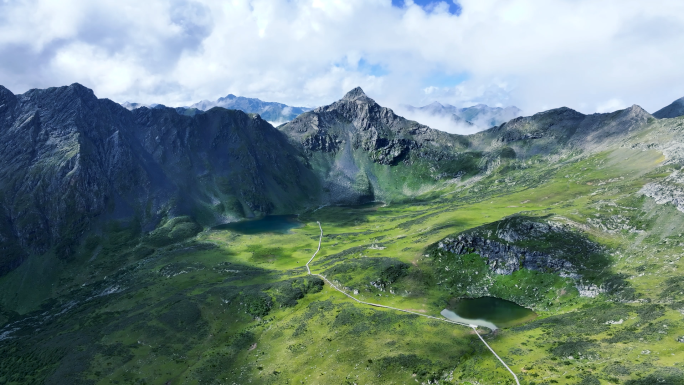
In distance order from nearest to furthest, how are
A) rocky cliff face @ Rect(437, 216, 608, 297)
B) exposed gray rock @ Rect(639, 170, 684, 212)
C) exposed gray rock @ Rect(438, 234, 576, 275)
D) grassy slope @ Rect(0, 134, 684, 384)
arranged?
grassy slope @ Rect(0, 134, 684, 384), rocky cliff face @ Rect(437, 216, 608, 297), exposed gray rock @ Rect(438, 234, 576, 275), exposed gray rock @ Rect(639, 170, 684, 212)

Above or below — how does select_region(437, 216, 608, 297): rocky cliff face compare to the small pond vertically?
above

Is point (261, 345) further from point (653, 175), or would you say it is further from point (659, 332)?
point (653, 175)

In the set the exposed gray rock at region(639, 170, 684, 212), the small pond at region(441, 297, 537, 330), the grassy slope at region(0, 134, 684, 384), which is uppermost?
the exposed gray rock at region(639, 170, 684, 212)

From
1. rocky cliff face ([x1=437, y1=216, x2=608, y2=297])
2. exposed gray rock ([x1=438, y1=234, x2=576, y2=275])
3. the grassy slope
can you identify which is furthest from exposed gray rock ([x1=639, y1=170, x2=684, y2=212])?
exposed gray rock ([x1=438, y1=234, x2=576, y2=275])

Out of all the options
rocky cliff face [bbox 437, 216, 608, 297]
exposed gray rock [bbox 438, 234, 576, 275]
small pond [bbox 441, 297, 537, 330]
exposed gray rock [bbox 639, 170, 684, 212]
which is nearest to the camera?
small pond [bbox 441, 297, 537, 330]

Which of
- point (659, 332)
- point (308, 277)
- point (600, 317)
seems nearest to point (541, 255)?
point (600, 317)

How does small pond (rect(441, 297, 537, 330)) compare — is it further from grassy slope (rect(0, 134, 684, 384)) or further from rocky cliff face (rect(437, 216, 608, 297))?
rocky cliff face (rect(437, 216, 608, 297))

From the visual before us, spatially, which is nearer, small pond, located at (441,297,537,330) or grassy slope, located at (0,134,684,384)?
grassy slope, located at (0,134,684,384)
